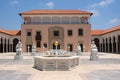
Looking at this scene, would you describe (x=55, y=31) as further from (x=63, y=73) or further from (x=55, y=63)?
(x=63, y=73)

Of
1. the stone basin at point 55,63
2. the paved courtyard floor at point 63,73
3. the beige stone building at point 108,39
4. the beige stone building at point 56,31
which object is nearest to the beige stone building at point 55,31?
the beige stone building at point 56,31

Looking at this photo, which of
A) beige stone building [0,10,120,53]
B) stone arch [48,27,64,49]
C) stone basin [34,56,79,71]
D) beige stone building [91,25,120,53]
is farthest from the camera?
stone arch [48,27,64,49]

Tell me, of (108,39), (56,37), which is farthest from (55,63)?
(108,39)

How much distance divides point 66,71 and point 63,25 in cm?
3489

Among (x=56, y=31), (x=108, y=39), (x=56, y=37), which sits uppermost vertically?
(x=56, y=31)

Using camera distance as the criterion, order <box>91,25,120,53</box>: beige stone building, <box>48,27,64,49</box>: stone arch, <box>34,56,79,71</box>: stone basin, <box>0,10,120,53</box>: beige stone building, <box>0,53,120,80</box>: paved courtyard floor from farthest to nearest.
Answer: <box>48,27,64,49</box>: stone arch → <box>0,10,120,53</box>: beige stone building → <box>91,25,120,53</box>: beige stone building → <box>34,56,79,71</box>: stone basin → <box>0,53,120,80</box>: paved courtyard floor

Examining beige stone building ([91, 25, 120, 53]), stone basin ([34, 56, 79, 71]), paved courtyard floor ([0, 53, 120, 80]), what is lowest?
paved courtyard floor ([0, 53, 120, 80])

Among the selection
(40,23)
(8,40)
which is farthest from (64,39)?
(8,40)

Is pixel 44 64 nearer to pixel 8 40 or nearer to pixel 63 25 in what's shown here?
pixel 63 25

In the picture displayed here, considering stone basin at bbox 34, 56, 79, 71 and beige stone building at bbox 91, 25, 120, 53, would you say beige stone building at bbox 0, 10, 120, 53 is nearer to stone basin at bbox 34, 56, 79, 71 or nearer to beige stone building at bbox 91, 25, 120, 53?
beige stone building at bbox 91, 25, 120, 53

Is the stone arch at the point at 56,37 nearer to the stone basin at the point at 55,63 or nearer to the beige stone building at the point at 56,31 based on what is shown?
the beige stone building at the point at 56,31

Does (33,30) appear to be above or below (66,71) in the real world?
above

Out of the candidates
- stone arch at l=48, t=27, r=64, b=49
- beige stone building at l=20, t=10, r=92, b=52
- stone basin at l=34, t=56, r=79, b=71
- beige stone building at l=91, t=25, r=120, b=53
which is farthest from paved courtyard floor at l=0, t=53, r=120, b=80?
stone arch at l=48, t=27, r=64, b=49

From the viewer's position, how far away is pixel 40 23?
47750mm
